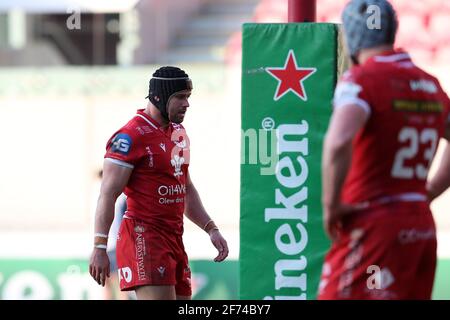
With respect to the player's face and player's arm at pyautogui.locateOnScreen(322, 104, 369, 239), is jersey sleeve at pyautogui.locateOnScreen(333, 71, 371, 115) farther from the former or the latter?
the player's face

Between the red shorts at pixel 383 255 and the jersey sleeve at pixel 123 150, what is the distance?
1867 millimetres

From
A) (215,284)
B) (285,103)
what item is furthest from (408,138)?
(215,284)

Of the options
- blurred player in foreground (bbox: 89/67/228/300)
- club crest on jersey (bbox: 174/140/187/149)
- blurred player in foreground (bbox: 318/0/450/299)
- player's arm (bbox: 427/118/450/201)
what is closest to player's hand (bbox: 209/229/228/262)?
blurred player in foreground (bbox: 89/67/228/300)

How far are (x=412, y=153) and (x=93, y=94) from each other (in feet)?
32.9

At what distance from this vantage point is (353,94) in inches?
153

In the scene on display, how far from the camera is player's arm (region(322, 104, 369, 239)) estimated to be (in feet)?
12.4

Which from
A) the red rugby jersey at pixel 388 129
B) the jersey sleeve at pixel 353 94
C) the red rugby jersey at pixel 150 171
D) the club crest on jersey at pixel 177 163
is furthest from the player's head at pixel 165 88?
the jersey sleeve at pixel 353 94

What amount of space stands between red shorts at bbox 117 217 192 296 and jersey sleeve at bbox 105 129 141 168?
1.11 feet

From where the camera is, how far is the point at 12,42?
14.7 metres

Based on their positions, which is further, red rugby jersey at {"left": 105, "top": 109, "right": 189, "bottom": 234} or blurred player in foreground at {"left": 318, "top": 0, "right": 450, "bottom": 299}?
red rugby jersey at {"left": 105, "top": 109, "right": 189, "bottom": 234}

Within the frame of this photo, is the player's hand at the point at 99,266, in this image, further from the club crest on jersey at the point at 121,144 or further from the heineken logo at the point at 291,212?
the heineken logo at the point at 291,212

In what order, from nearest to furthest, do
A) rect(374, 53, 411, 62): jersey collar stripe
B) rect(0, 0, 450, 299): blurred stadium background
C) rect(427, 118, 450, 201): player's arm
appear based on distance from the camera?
rect(374, 53, 411, 62): jersey collar stripe
rect(427, 118, 450, 201): player's arm
rect(0, 0, 450, 299): blurred stadium background

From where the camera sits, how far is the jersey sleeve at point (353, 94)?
12.7 ft

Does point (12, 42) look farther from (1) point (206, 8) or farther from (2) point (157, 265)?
(2) point (157, 265)
